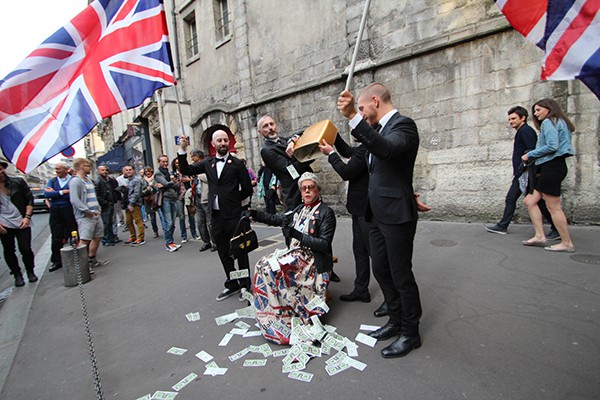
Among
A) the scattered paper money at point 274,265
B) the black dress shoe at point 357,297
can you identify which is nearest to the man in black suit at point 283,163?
the scattered paper money at point 274,265

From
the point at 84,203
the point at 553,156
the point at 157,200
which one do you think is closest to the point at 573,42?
the point at 553,156

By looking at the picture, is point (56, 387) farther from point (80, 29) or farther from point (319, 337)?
point (80, 29)

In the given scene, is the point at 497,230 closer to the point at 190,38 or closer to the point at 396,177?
the point at 396,177

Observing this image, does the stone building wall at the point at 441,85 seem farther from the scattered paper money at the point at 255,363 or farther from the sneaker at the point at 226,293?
the scattered paper money at the point at 255,363

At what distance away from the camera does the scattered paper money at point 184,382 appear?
2101 millimetres

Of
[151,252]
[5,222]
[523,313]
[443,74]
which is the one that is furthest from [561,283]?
[5,222]

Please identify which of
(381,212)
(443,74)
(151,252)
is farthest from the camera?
(151,252)

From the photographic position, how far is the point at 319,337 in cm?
245

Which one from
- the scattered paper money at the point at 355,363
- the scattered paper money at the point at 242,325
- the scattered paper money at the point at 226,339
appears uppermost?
the scattered paper money at the point at 355,363

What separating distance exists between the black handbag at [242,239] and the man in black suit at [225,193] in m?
0.43

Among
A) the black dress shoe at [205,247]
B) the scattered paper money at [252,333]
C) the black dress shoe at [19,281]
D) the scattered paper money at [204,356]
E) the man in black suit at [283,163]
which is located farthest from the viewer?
the black dress shoe at [205,247]

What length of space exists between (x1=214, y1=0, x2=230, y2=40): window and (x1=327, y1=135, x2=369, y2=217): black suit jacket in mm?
9912

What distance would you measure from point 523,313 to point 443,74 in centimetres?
463

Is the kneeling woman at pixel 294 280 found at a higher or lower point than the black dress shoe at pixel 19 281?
higher
